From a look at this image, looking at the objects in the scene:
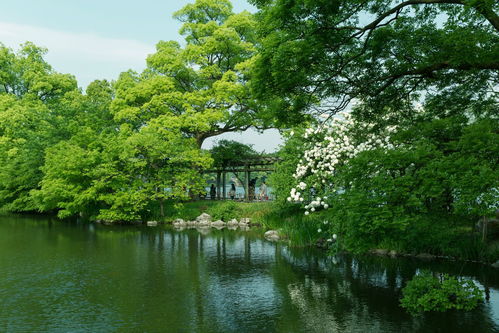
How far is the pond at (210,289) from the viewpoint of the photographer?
7160 mm

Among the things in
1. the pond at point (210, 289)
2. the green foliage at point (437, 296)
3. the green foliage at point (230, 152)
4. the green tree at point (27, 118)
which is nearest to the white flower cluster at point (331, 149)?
the pond at point (210, 289)

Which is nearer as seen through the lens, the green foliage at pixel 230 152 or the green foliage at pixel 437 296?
the green foliage at pixel 437 296

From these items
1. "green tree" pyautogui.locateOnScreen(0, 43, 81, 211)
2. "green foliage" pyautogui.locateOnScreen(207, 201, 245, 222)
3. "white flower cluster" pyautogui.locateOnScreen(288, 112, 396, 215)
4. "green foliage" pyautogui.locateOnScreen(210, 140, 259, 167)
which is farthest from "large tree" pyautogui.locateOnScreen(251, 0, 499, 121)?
"green tree" pyautogui.locateOnScreen(0, 43, 81, 211)

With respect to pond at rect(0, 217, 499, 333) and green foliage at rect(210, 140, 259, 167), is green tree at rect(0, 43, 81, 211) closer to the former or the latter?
green foliage at rect(210, 140, 259, 167)

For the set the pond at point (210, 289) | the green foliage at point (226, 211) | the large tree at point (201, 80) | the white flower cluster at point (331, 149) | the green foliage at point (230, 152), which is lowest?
the pond at point (210, 289)

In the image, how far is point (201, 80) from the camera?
1000 inches

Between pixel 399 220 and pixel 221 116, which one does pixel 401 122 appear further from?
pixel 221 116

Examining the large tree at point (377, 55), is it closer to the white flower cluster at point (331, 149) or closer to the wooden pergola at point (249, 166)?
the white flower cluster at point (331, 149)

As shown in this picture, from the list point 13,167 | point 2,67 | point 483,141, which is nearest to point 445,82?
point 483,141

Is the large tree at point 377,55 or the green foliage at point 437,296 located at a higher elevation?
the large tree at point 377,55

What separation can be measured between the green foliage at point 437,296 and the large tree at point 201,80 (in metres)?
16.4

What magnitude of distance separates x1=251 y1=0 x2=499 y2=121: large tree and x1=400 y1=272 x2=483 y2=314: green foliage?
4.06m

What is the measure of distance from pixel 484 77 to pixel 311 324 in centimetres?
641

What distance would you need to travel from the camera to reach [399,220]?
676cm
